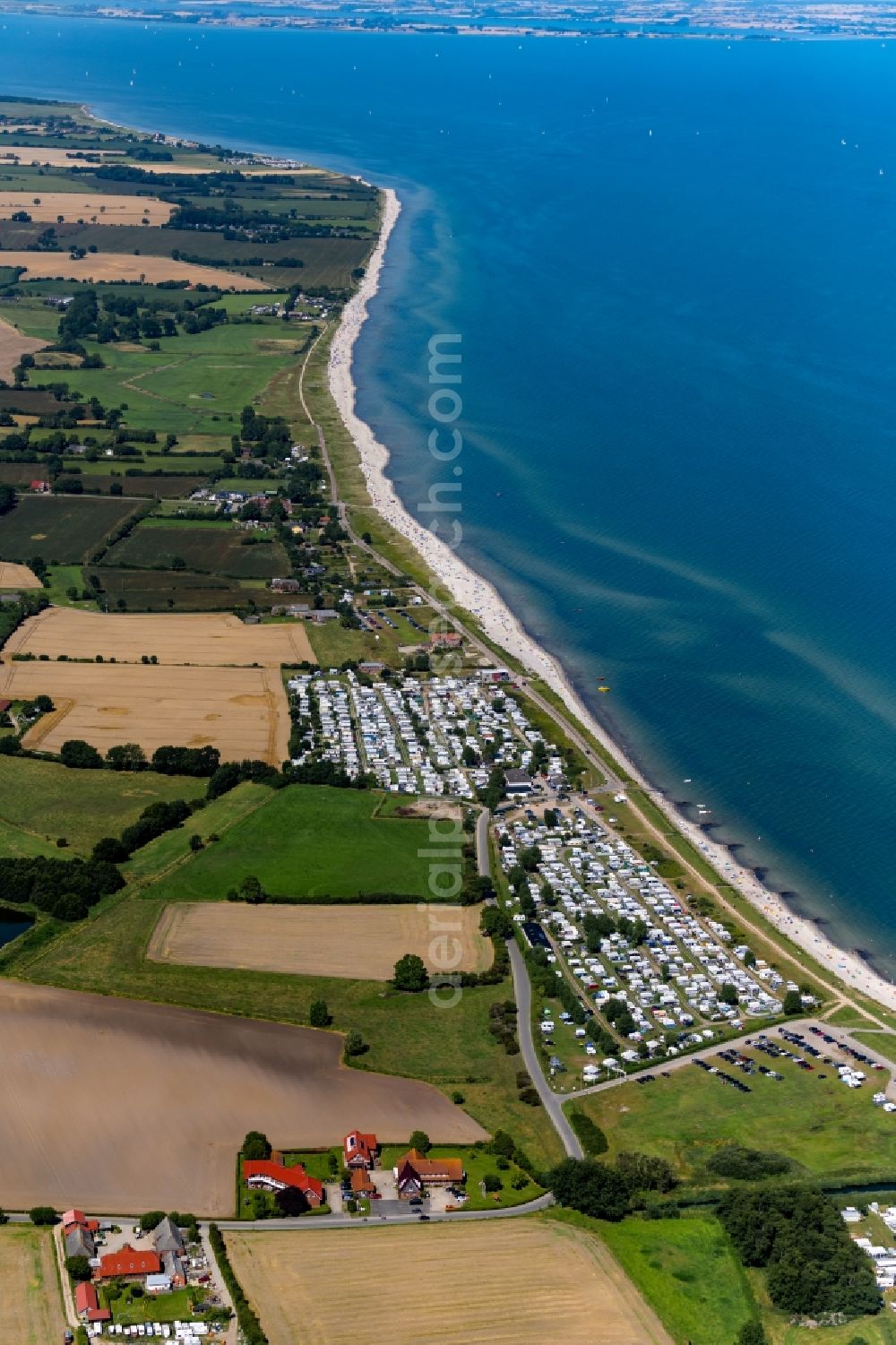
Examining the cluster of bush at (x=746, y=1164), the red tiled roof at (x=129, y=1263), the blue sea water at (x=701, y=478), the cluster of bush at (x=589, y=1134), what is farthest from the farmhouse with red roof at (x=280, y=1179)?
the blue sea water at (x=701, y=478)

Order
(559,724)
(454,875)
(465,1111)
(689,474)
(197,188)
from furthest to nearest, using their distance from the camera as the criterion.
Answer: (197,188) < (689,474) < (559,724) < (454,875) < (465,1111)

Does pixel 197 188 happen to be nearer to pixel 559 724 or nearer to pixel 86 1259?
pixel 559 724

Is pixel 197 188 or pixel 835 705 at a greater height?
pixel 197 188

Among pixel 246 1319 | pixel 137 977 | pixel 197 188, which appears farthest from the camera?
pixel 197 188

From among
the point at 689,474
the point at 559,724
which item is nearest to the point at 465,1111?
the point at 559,724

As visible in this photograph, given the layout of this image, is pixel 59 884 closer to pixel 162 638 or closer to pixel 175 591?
pixel 162 638

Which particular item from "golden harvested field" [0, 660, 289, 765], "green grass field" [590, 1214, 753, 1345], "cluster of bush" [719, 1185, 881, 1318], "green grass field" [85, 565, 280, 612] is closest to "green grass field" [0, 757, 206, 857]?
"golden harvested field" [0, 660, 289, 765]

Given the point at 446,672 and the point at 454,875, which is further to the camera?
the point at 446,672

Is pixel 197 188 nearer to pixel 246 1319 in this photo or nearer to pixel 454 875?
pixel 454 875
